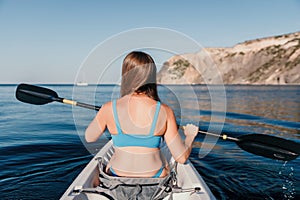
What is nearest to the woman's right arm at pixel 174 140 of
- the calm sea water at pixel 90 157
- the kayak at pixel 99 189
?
the kayak at pixel 99 189

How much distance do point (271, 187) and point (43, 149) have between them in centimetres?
570

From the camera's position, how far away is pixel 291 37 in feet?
316

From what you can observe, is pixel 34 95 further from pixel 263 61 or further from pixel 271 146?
pixel 263 61

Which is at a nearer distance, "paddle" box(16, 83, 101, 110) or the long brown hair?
the long brown hair

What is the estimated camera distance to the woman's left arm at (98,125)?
9.41ft

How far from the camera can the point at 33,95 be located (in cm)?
534

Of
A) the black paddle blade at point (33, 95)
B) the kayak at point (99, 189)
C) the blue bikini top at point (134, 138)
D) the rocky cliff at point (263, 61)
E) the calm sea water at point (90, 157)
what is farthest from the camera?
the rocky cliff at point (263, 61)

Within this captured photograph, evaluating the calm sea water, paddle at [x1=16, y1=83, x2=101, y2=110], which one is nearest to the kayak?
the calm sea water

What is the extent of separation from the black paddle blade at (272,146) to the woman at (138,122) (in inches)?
85.0

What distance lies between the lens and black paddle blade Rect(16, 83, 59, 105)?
528cm

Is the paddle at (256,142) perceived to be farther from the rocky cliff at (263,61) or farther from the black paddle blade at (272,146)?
the rocky cliff at (263,61)

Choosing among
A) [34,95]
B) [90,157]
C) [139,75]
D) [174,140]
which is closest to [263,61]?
[90,157]

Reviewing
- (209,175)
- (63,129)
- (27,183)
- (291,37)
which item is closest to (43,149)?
(27,183)

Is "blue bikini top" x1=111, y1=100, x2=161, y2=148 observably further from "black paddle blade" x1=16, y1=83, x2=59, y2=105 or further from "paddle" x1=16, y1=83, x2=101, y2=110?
"black paddle blade" x1=16, y1=83, x2=59, y2=105
